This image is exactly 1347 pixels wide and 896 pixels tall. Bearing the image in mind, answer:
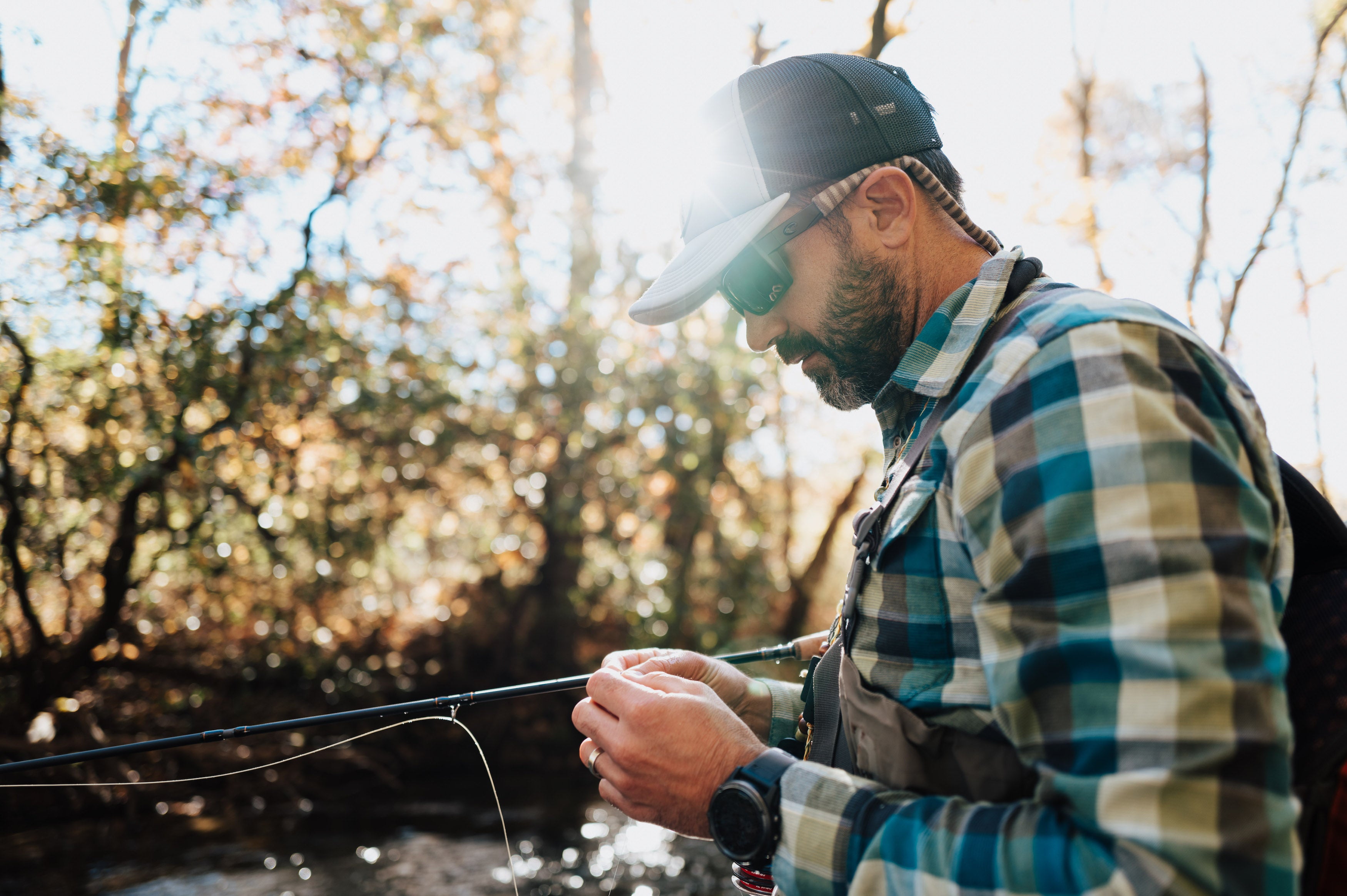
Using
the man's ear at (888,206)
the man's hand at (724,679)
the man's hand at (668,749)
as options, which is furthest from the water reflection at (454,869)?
the man's ear at (888,206)

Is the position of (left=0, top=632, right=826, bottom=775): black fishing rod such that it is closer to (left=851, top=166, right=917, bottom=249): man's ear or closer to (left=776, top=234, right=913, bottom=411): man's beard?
(left=776, top=234, right=913, bottom=411): man's beard

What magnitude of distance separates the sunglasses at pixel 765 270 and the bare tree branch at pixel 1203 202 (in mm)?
15425

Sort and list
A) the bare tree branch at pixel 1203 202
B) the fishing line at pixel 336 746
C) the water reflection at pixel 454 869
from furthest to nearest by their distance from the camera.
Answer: the bare tree branch at pixel 1203 202
the water reflection at pixel 454 869
the fishing line at pixel 336 746

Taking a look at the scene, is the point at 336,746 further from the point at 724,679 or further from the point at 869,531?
the point at 869,531

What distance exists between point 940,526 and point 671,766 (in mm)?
536

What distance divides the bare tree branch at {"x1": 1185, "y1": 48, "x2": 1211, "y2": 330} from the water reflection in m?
14.0

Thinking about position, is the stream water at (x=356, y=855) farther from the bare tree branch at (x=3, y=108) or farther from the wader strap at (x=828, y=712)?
the bare tree branch at (x=3, y=108)

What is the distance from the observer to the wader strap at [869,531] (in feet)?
3.76

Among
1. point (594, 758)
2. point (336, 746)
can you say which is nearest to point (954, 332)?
point (594, 758)

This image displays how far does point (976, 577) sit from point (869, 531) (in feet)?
0.72

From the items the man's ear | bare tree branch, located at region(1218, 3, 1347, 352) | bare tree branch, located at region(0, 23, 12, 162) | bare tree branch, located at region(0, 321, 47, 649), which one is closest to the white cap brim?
the man's ear

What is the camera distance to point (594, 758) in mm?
1241

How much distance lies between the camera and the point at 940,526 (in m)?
1.04

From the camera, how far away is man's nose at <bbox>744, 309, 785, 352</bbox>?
147 cm
